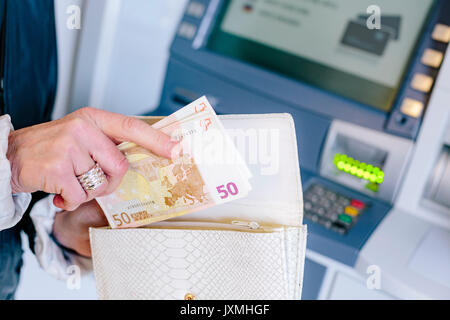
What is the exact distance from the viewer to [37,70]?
1.38m

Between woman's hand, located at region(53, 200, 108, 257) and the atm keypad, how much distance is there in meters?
0.59

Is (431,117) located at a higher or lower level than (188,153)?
higher

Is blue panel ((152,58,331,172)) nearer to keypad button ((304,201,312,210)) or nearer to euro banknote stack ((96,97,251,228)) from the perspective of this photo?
Result: keypad button ((304,201,312,210))

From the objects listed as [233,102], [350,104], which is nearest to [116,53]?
[233,102]

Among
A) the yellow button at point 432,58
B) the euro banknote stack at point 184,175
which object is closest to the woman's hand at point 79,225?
the euro banknote stack at point 184,175

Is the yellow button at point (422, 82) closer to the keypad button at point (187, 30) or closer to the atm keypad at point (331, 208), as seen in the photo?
the atm keypad at point (331, 208)

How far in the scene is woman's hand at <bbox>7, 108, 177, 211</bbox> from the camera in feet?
2.85

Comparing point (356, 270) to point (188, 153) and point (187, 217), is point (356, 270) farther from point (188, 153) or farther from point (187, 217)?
point (188, 153)

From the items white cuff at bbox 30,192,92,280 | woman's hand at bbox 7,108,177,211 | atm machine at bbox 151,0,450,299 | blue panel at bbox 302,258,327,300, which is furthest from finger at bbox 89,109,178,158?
blue panel at bbox 302,258,327,300

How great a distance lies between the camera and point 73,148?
0.86 m

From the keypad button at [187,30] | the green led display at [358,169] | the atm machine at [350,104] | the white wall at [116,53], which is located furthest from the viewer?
the white wall at [116,53]

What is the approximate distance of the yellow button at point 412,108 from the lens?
1.35 m
